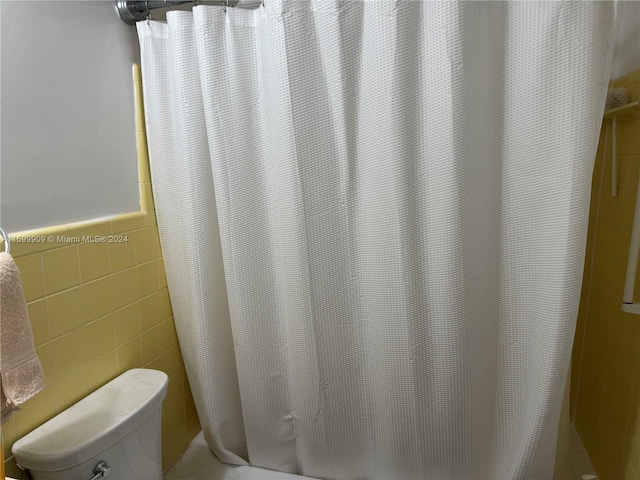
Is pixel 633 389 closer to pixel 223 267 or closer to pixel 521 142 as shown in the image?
pixel 521 142

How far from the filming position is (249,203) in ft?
4.89

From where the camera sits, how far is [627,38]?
1.48 metres

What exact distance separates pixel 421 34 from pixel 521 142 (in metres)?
0.40

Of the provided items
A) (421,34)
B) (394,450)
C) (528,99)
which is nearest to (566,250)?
(528,99)

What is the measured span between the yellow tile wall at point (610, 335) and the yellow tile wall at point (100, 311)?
4.99 feet

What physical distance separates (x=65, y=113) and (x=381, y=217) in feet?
3.08

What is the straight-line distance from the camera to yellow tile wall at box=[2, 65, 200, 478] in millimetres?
1186

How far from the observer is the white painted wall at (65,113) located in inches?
44.7

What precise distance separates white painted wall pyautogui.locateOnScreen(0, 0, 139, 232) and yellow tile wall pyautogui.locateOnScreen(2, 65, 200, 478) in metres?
0.06

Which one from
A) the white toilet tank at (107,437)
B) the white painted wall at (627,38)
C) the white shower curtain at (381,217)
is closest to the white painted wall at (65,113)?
the white shower curtain at (381,217)

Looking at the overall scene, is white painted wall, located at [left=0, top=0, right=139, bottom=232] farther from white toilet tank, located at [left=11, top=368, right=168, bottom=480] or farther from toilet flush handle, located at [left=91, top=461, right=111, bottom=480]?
toilet flush handle, located at [left=91, top=461, right=111, bottom=480]

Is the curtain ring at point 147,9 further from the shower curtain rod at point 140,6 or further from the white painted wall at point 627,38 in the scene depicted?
the white painted wall at point 627,38

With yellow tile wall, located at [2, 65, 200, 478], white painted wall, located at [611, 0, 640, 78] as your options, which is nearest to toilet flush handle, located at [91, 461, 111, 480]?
yellow tile wall, located at [2, 65, 200, 478]

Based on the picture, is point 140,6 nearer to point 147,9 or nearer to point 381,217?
point 147,9
